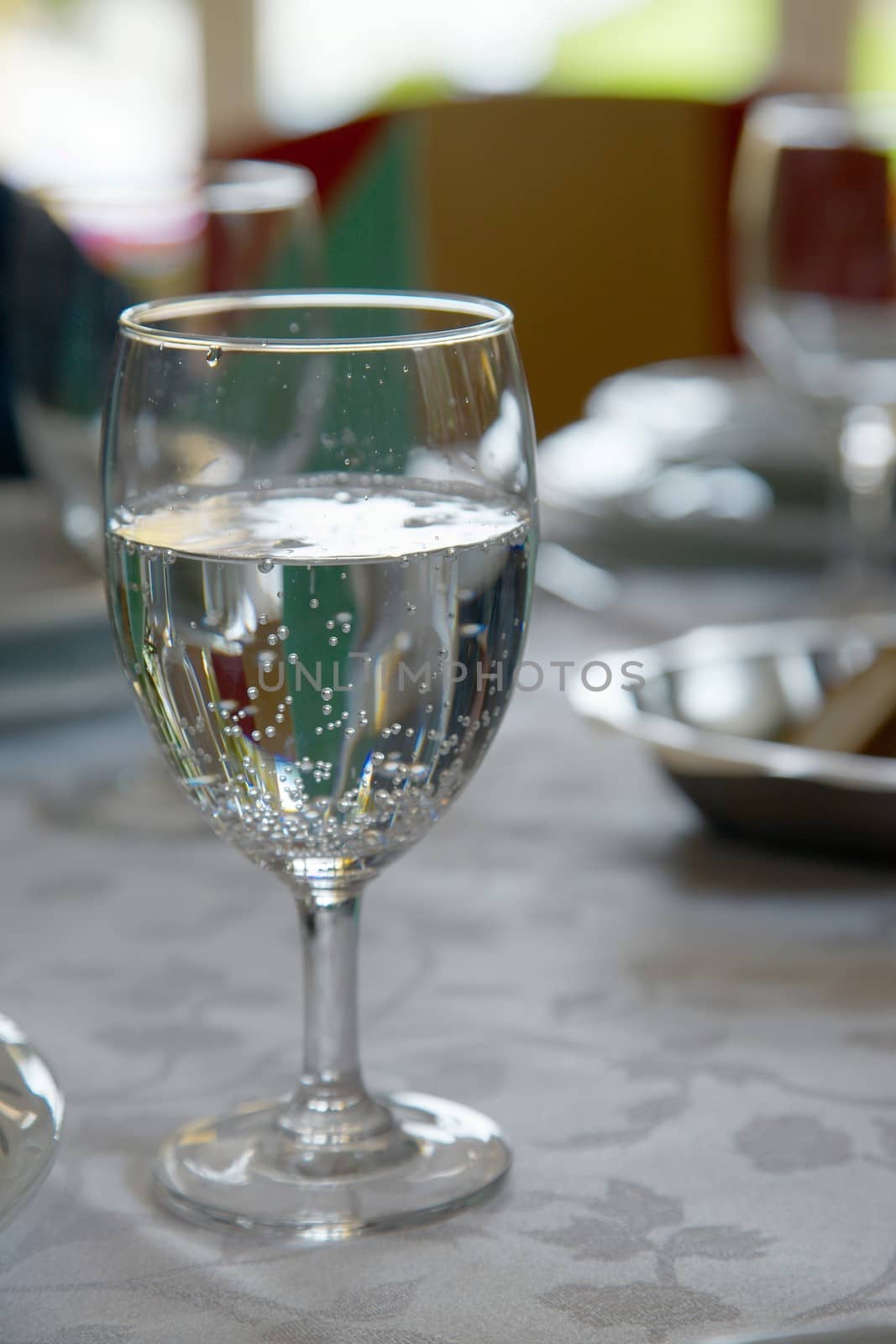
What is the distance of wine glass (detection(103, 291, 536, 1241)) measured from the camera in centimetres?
51

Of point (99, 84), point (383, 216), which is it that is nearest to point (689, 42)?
point (99, 84)

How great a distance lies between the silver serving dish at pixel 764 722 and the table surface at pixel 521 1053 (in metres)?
0.03

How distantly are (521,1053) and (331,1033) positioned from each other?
9cm

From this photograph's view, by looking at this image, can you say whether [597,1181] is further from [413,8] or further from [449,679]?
[413,8]

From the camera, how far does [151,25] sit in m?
3.92

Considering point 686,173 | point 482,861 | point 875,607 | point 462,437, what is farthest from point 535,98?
point 462,437

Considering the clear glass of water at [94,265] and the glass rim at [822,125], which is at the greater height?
the glass rim at [822,125]

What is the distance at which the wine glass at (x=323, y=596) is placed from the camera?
51cm

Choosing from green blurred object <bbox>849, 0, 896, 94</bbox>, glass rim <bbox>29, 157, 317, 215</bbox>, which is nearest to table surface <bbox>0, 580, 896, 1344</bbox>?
glass rim <bbox>29, 157, 317, 215</bbox>

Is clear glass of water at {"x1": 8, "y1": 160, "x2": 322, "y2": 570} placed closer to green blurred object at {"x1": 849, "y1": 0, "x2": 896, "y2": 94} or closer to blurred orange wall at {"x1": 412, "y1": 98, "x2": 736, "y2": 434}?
blurred orange wall at {"x1": 412, "y1": 98, "x2": 736, "y2": 434}

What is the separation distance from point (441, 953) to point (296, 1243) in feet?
0.69

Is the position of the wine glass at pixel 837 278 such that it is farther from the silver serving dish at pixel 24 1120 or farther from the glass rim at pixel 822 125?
the silver serving dish at pixel 24 1120

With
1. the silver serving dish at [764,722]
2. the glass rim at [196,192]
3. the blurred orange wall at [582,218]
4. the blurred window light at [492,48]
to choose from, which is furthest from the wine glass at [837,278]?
the blurred window light at [492,48]

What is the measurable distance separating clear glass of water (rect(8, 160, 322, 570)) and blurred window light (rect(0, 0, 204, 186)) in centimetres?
294
